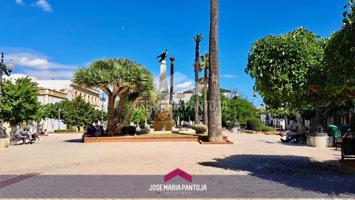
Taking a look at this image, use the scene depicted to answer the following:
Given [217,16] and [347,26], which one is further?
[217,16]

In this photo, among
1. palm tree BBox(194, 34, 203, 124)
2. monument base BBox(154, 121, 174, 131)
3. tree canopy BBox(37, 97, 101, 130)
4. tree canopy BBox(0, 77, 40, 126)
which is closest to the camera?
tree canopy BBox(0, 77, 40, 126)

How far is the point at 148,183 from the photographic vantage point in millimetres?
7660

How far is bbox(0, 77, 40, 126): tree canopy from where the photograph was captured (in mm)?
23234

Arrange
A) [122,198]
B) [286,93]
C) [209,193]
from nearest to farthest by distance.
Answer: [122,198], [209,193], [286,93]

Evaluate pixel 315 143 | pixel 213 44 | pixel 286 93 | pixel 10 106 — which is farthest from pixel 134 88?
pixel 286 93

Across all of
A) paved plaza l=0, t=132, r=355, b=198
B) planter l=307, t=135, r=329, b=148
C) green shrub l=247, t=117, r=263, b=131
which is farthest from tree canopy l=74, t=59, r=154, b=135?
green shrub l=247, t=117, r=263, b=131

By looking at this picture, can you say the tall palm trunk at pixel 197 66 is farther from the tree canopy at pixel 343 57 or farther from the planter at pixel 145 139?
the tree canopy at pixel 343 57

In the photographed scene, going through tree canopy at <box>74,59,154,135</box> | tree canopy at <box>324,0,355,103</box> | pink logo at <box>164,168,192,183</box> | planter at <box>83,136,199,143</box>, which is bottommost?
pink logo at <box>164,168,192,183</box>

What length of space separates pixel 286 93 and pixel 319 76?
0.95 m

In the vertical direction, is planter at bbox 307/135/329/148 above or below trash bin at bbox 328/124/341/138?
below

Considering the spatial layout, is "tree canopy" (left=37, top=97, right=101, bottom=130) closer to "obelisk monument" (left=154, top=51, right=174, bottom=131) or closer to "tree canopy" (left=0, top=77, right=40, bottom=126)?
"obelisk monument" (left=154, top=51, right=174, bottom=131)

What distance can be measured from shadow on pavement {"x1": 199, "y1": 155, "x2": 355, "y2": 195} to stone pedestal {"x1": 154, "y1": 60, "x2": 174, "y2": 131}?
17.7 m

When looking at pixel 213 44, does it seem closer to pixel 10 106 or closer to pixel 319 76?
pixel 319 76

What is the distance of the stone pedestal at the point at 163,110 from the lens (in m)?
29.5
